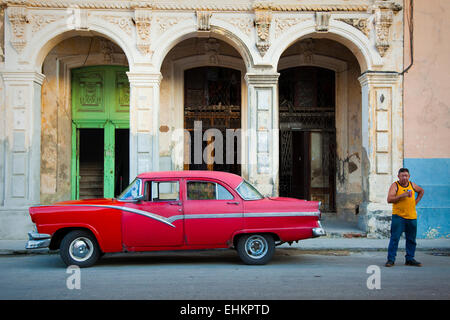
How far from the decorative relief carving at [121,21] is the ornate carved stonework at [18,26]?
5.85 feet

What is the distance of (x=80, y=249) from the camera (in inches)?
285

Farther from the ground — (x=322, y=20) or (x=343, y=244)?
(x=322, y=20)

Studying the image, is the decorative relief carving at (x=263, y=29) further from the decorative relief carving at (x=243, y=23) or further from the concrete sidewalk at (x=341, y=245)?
the concrete sidewalk at (x=341, y=245)

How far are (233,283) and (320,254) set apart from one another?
11.0ft

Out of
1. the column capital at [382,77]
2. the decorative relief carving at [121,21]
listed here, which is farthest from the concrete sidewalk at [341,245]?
the decorative relief carving at [121,21]

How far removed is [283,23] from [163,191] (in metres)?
5.80

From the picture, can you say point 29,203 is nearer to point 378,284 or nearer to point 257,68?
point 257,68

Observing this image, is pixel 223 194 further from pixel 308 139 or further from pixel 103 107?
pixel 103 107

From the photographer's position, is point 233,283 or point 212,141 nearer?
point 233,283

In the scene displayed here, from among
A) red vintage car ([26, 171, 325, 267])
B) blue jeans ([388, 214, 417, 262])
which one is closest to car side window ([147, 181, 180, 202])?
red vintage car ([26, 171, 325, 267])

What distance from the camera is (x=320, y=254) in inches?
348

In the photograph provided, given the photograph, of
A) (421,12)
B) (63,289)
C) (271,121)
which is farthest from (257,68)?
(63,289)

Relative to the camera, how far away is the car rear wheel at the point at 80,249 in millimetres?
7195

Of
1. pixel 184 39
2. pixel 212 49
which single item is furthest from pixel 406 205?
pixel 212 49
